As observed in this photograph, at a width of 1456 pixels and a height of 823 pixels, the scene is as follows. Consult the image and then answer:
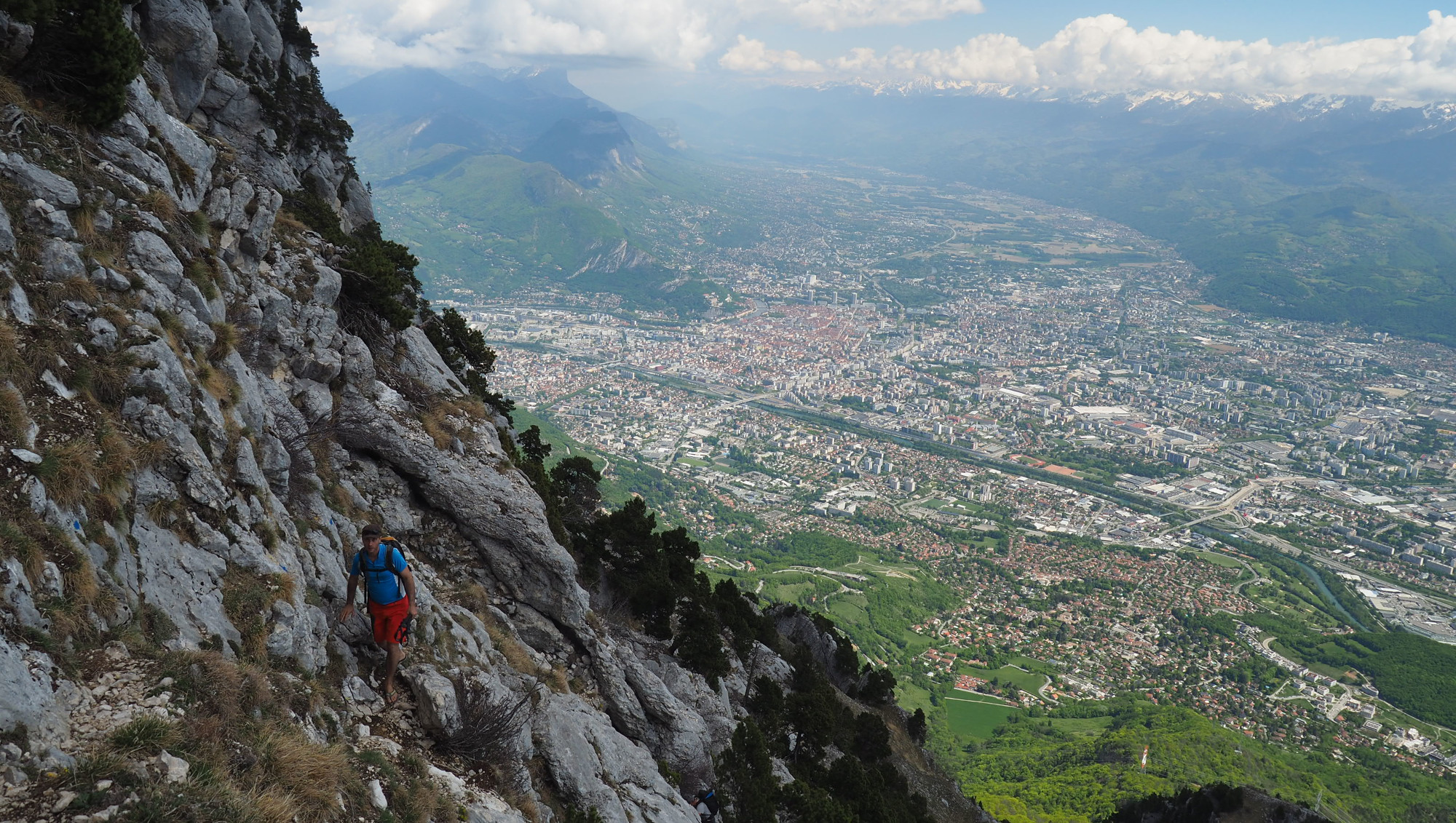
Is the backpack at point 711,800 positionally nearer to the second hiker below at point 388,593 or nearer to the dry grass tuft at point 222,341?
the second hiker below at point 388,593

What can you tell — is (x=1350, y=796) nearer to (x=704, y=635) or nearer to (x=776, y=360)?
(x=704, y=635)

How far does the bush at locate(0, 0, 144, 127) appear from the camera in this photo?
9695 millimetres

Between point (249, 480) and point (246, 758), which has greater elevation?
point (249, 480)

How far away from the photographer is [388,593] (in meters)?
8.11

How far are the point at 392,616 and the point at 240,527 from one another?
5.90 ft

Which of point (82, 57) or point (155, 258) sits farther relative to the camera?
point (82, 57)

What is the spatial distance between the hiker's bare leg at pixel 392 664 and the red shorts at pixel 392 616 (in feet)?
0.23

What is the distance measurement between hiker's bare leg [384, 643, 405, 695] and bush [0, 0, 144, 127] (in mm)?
8383

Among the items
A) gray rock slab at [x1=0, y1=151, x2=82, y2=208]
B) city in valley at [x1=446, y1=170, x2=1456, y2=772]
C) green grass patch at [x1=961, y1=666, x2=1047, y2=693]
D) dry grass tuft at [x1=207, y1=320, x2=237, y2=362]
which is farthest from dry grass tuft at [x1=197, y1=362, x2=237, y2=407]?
green grass patch at [x1=961, y1=666, x2=1047, y2=693]

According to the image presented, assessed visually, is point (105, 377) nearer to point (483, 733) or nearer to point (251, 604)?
point (251, 604)

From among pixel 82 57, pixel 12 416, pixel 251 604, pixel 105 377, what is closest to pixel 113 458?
pixel 12 416

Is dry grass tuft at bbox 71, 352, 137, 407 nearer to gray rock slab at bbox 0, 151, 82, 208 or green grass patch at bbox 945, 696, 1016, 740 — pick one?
gray rock slab at bbox 0, 151, 82, 208

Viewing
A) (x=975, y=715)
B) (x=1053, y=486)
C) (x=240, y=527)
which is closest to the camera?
(x=240, y=527)

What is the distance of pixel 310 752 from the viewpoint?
5.97 meters
